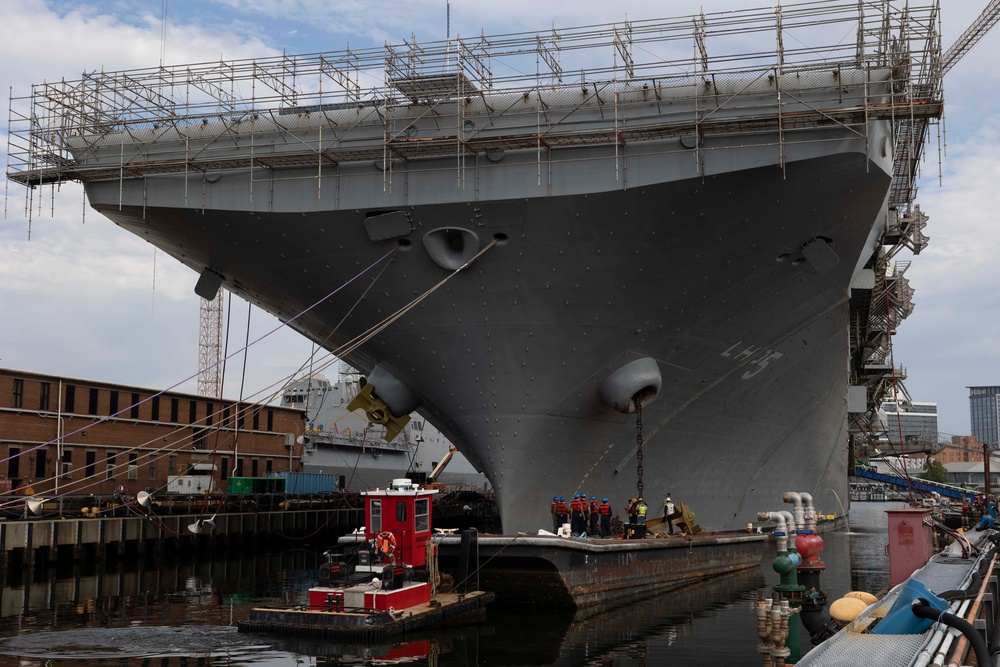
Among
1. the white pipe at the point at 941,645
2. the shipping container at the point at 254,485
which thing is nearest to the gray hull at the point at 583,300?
the white pipe at the point at 941,645

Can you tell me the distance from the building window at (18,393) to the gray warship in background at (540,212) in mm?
11149

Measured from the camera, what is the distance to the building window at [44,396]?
25964mm

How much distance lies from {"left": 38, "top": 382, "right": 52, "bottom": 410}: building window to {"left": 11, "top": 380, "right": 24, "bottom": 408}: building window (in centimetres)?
51

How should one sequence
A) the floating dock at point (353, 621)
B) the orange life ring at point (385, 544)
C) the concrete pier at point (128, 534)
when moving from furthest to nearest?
the concrete pier at point (128, 534) < the orange life ring at point (385, 544) < the floating dock at point (353, 621)

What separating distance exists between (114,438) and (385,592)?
20158 mm

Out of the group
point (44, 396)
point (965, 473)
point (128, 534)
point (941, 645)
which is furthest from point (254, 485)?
point (965, 473)

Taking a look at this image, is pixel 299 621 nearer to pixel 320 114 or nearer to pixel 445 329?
pixel 445 329

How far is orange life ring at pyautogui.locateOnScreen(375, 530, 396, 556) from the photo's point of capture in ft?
39.9

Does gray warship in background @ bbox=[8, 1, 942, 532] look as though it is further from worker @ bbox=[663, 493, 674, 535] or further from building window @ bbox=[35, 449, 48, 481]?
building window @ bbox=[35, 449, 48, 481]

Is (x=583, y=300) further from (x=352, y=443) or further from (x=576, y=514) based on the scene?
(x=352, y=443)

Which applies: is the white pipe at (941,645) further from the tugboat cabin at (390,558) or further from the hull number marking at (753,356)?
the hull number marking at (753,356)

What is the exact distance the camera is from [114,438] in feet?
94.8

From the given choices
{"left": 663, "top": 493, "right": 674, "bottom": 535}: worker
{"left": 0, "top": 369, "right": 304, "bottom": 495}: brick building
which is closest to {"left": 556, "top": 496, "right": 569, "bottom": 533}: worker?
{"left": 663, "top": 493, "right": 674, "bottom": 535}: worker

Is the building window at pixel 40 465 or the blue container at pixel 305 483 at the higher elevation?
the building window at pixel 40 465
